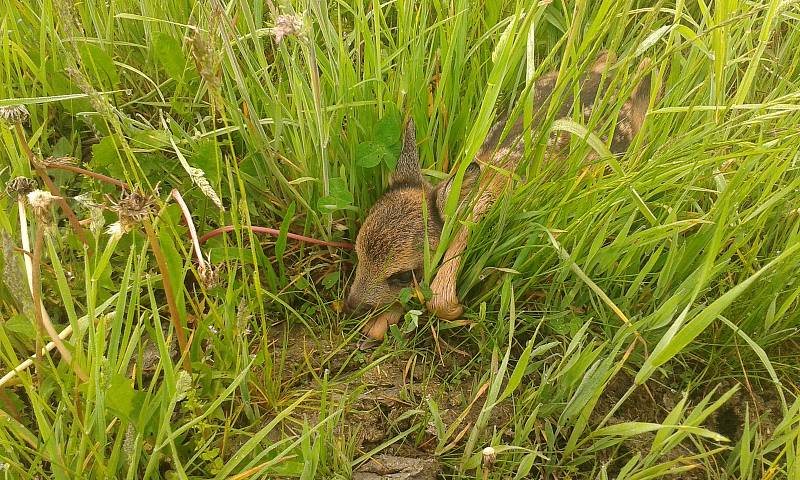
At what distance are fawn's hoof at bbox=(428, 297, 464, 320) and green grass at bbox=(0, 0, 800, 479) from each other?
5 cm

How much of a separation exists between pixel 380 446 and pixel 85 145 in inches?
68.9

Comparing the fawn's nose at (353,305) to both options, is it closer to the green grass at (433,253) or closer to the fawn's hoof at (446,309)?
the green grass at (433,253)

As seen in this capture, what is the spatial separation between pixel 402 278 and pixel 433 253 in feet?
0.56

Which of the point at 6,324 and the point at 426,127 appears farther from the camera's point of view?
the point at 426,127

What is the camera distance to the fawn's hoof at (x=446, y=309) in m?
2.25

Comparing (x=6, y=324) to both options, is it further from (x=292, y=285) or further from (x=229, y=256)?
(x=292, y=285)

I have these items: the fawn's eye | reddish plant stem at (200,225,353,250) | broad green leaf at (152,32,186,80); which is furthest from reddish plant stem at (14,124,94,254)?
the fawn's eye

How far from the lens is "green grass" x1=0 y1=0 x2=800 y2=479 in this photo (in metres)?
1.71

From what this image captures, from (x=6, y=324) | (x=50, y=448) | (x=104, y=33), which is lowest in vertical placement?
(x=50, y=448)

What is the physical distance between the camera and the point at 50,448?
1.53 metres

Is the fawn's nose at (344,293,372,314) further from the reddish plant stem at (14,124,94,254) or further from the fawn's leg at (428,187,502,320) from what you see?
the reddish plant stem at (14,124,94,254)

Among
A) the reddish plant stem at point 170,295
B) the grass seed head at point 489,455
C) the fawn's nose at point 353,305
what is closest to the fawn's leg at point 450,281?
the fawn's nose at point 353,305

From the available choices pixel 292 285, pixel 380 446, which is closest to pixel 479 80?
pixel 292 285

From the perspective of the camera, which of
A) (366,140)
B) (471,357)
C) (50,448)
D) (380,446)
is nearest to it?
(50,448)
